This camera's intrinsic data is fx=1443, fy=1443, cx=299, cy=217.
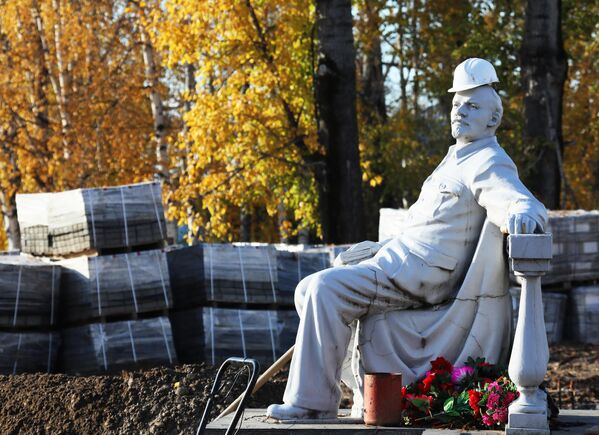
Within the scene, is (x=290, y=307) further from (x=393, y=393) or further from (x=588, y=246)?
(x=393, y=393)

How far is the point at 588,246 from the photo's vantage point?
15.6 meters

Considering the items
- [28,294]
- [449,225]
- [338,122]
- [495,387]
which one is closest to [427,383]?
[495,387]

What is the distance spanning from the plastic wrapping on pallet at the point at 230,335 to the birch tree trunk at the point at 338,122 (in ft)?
16.0

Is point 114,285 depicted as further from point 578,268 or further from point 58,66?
point 58,66

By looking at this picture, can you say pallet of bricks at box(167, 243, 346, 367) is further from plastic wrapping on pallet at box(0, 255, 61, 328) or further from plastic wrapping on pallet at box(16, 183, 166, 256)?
plastic wrapping on pallet at box(0, 255, 61, 328)

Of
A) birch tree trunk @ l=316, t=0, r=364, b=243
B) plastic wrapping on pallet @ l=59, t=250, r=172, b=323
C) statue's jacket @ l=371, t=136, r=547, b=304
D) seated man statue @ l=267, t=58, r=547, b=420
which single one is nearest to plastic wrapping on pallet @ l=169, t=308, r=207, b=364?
plastic wrapping on pallet @ l=59, t=250, r=172, b=323

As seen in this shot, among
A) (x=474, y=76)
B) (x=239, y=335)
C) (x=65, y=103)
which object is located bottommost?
(x=239, y=335)

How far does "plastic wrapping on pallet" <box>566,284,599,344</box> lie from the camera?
1561cm

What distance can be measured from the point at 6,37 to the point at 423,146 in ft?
41.3

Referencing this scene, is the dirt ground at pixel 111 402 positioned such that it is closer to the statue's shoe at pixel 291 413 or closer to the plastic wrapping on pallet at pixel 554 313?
the statue's shoe at pixel 291 413

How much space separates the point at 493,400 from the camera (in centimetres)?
766

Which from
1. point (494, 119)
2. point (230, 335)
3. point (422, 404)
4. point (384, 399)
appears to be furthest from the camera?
point (230, 335)

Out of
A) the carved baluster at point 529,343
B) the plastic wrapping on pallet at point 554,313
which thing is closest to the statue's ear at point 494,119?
the carved baluster at point 529,343

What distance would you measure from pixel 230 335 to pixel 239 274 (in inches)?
24.7
